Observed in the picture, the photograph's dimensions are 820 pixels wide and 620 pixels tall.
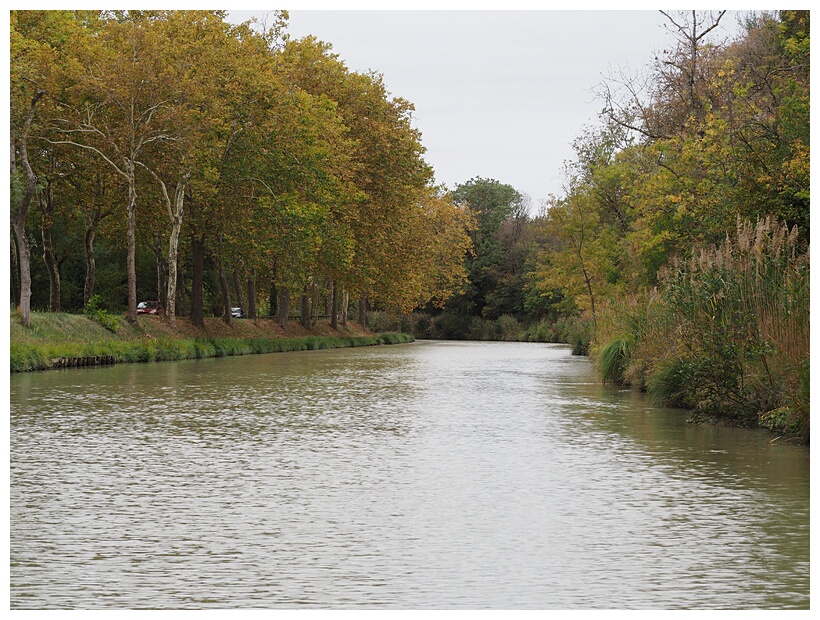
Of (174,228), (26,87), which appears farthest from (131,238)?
(26,87)

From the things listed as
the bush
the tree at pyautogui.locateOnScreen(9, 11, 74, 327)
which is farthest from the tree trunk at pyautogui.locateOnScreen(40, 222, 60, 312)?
the bush

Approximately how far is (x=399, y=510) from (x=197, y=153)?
35534 mm

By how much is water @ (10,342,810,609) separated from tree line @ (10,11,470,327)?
22.6m

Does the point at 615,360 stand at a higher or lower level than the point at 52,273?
lower

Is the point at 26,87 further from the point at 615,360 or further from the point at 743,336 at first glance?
the point at 743,336

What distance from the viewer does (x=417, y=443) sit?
47.9 ft

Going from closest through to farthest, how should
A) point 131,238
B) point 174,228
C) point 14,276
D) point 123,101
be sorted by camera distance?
1. point 131,238
2. point 123,101
3. point 174,228
4. point 14,276

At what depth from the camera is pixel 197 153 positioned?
143 feet

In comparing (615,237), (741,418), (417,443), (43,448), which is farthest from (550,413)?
(615,237)

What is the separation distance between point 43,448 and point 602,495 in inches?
268

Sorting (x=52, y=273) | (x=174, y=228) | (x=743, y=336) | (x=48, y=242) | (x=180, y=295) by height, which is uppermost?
(x=174, y=228)

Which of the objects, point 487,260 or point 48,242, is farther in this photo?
point 487,260

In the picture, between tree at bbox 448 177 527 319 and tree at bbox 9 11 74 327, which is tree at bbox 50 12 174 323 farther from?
tree at bbox 448 177 527 319

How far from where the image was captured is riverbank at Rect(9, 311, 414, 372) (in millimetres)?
31714
